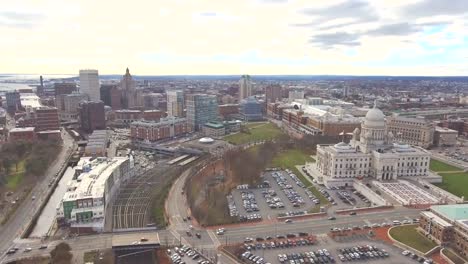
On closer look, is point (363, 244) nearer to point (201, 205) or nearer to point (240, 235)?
point (240, 235)

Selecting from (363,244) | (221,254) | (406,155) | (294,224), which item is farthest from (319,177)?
(221,254)

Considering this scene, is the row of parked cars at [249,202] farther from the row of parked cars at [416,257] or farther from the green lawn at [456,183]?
the green lawn at [456,183]

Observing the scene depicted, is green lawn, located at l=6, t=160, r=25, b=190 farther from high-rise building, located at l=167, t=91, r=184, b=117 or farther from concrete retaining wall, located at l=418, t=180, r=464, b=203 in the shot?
concrete retaining wall, located at l=418, t=180, r=464, b=203

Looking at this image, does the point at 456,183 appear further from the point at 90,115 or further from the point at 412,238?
the point at 90,115

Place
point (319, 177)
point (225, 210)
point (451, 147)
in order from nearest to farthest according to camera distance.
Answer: point (225, 210)
point (319, 177)
point (451, 147)

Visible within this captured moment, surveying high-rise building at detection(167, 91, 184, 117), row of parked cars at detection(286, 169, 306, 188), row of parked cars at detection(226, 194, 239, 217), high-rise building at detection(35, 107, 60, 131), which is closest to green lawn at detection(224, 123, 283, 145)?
high-rise building at detection(167, 91, 184, 117)

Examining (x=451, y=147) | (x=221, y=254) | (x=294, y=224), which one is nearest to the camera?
(x=221, y=254)
